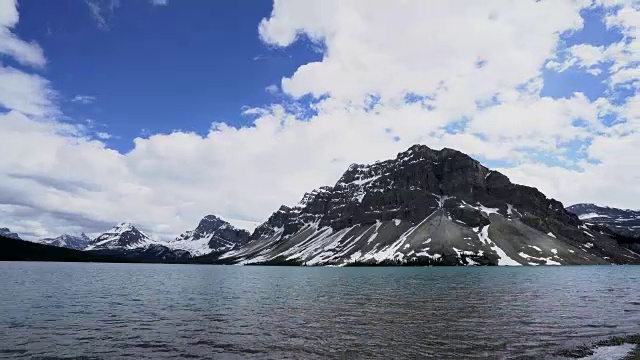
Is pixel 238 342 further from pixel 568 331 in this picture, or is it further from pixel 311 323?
pixel 568 331

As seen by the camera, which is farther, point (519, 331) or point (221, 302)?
point (221, 302)

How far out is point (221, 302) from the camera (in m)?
76.7

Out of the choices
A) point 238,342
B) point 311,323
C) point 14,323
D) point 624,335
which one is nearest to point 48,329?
point 14,323

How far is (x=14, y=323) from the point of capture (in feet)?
163

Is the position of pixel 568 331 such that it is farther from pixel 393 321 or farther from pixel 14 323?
pixel 14 323

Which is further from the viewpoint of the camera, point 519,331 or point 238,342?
point 519,331

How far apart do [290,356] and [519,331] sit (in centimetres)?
2451

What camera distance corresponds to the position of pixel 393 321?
170ft

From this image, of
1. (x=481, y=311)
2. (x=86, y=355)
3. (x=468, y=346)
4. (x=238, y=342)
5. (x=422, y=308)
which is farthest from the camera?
(x=422, y=308)

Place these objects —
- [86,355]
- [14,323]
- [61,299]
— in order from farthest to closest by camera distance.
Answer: [61,299] → [14,323] → [86,355]

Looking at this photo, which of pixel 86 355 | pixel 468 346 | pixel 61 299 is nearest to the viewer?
pixel 86 355

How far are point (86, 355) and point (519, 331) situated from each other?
3986 cm

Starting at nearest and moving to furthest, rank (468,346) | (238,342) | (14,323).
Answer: (468,346)
(238,342)
(14,323)

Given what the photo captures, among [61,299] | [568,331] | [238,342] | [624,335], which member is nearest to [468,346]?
[568,331]
